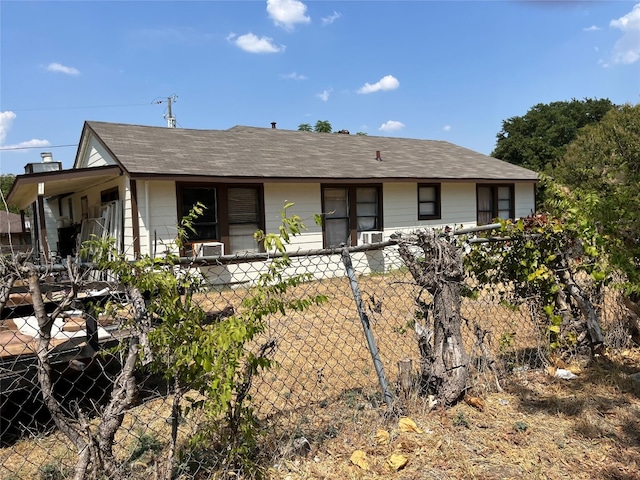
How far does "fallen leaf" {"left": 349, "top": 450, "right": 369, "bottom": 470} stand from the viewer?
2.58 m

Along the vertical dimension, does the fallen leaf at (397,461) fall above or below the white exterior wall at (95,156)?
below

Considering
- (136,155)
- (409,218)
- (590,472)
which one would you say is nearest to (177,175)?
(136,155)

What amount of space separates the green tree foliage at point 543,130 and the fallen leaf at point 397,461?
3369 centimetres

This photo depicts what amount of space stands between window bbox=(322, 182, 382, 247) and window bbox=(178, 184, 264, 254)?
6.44 feet

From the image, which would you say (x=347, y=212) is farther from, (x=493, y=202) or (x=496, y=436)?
(x=496, y=436)

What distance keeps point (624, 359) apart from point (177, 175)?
8.02 m

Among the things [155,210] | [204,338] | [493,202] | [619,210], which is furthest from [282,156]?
[204,338]

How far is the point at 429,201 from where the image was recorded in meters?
13.6

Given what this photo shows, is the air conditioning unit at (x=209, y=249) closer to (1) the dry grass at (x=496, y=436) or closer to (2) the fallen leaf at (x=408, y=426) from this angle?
(1) the dry grass at (x=496, y=436)

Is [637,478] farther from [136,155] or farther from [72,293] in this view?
[136,155]

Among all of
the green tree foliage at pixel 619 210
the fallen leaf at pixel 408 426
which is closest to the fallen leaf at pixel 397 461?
the fallen leaf at pixel 408 426

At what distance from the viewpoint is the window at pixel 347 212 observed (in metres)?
11.8

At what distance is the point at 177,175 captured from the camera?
9180mm

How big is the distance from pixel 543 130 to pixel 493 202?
2645 cm
